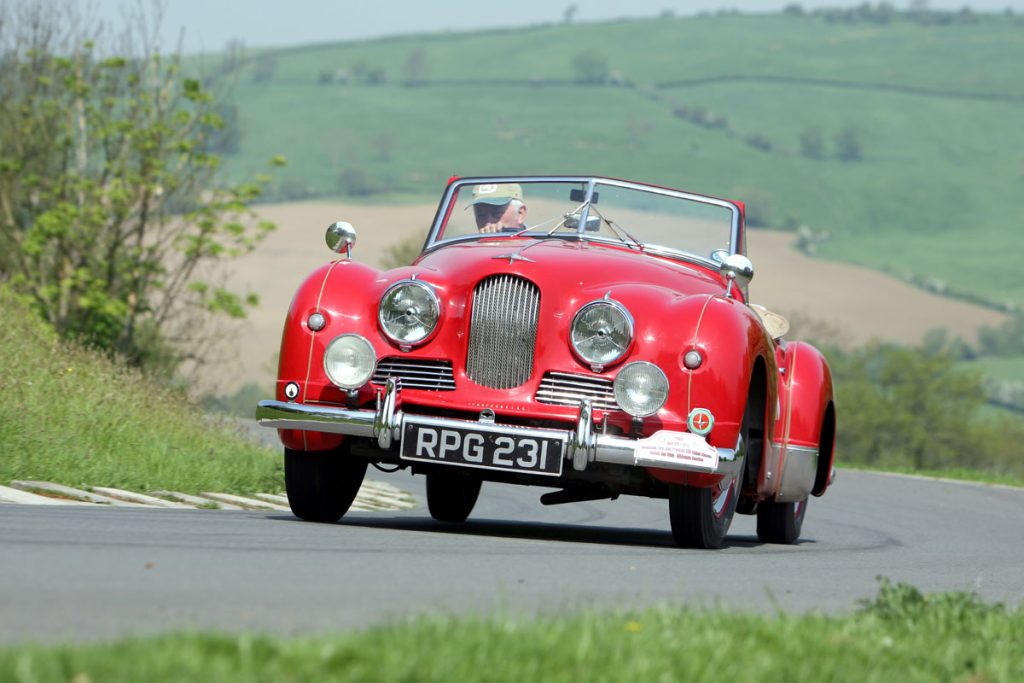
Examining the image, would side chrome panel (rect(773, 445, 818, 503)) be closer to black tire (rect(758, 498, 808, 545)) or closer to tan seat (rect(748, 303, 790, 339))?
black tire (rect(758, 498, 808, 545))

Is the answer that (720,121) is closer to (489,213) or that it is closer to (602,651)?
(489,213)

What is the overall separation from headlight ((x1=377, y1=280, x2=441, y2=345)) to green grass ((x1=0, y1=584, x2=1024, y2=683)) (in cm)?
305

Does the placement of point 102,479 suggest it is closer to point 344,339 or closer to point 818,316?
point 344,339

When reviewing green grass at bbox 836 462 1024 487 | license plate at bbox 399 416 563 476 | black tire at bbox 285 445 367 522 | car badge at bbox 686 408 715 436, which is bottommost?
green grass at bbox 836 462 1024 487

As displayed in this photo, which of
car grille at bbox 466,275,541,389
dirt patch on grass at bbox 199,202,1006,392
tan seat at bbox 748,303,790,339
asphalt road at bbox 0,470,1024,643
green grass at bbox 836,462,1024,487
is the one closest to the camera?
asphalt road at bbox 0,470,1024,643

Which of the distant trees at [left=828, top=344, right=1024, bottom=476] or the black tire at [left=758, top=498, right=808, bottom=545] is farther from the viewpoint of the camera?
the distant trees at [left=828, top=344, right=1024, bottom=476]

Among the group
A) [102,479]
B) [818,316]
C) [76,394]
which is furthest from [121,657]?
[818,316]

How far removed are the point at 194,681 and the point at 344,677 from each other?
326mm

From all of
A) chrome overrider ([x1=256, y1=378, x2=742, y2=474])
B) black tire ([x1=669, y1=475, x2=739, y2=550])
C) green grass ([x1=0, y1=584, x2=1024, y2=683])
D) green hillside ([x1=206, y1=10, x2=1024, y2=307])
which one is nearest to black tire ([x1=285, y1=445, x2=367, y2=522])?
chrome overrider ([x1=256, y1=378, x2=742, y2=474])

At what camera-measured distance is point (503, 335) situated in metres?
7.59

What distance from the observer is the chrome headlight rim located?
7.46 m

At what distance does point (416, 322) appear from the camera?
25.1ft

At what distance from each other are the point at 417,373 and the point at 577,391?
81 cm

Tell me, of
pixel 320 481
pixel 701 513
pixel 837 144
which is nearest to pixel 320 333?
pixel 320 481
